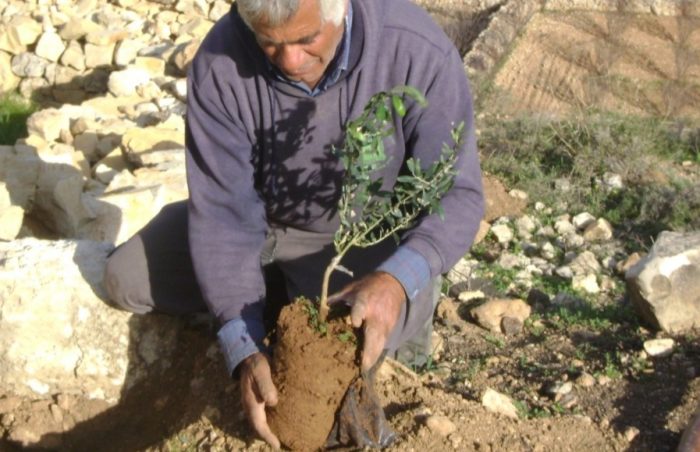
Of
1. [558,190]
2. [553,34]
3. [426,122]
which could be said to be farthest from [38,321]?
[553,34]

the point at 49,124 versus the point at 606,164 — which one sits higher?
the point at 606,164

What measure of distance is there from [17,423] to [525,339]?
2101mm

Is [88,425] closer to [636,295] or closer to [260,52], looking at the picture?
[260,52]

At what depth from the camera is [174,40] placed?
31.7ft

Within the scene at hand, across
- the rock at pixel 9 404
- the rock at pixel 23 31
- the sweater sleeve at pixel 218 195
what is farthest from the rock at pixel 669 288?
the rock at pixel 23 31

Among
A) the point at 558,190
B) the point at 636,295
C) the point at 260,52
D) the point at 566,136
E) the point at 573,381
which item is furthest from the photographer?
the point at 566,136

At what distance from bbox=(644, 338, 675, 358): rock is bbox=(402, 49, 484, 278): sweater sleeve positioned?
1.15m

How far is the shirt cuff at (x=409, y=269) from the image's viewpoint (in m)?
2.96

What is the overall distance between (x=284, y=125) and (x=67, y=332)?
4.01 feet

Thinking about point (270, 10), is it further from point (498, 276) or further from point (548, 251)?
point (548, 251)

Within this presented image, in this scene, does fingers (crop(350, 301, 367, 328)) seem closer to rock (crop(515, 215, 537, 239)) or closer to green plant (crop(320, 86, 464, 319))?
green plant (crop(320, 86, 464, 319))

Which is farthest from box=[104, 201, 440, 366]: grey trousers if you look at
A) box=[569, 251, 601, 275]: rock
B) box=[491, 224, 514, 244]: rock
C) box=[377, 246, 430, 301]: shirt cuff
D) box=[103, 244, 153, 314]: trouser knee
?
box=[491, 224, 514, 244]: rock

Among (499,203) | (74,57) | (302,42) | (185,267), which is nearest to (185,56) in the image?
(74,57)

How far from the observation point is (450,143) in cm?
321
